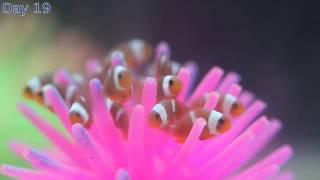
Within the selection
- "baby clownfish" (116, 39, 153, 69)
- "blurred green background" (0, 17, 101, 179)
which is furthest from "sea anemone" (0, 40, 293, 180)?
"blurred green background" (0, 17, 101, 179)

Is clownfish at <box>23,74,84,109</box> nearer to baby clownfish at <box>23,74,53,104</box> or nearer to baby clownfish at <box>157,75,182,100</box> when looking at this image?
baby clownfish at <box>23,74,53,104</box>

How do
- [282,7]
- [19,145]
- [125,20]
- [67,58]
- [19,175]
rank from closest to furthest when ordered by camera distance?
[19,175] < [19,145] < [67,58] < [282,7] < [125,20]

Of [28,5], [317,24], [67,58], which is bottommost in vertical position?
[28,5]

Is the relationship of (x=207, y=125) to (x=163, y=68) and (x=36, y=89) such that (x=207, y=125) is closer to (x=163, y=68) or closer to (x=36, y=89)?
(x=163, y=68)

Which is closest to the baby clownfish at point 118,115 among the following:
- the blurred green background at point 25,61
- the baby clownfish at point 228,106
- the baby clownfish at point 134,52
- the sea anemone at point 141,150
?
the sea anemone at point 141,150

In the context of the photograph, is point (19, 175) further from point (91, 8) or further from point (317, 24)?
point (317, 24)

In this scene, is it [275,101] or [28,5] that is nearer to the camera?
[28,5]

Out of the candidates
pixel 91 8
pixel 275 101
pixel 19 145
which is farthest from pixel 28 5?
pixel 275 101

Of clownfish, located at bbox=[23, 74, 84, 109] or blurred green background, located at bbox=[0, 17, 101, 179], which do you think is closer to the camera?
clownfish, located at bbox=[23, 74, 84, 109]
